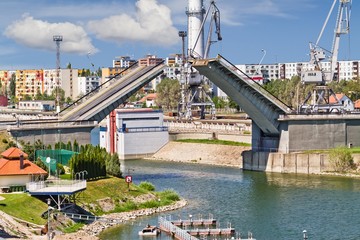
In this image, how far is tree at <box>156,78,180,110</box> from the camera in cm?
13904

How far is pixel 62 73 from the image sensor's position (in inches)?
7564

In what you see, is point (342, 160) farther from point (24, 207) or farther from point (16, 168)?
point (24, 207)

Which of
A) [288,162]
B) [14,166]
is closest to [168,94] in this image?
[288,162]

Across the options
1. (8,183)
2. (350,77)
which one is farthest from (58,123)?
(350,77)

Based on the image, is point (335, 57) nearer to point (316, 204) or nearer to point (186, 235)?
point (316, 204)

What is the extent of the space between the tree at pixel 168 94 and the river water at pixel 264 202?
69.6 meters

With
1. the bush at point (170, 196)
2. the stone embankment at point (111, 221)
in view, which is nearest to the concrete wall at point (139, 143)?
the bush at point (170, 196)

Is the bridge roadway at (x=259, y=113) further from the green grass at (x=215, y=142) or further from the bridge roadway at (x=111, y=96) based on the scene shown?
the green grass at (x=215, y=142)

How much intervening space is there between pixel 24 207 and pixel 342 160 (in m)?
32.5

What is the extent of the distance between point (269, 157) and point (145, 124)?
67.0 ft

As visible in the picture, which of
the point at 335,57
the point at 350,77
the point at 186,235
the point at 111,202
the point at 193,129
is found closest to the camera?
the point at 186,235

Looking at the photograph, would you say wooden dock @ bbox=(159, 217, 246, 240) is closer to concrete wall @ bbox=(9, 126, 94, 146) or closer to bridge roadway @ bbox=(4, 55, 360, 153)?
concrete wall @ bbox=(9, 126, 94, 146)

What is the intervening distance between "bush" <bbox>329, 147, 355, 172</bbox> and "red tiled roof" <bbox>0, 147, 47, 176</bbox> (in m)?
29.0

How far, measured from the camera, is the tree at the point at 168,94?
139038 millimetres
